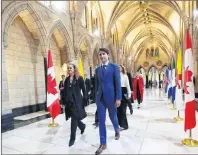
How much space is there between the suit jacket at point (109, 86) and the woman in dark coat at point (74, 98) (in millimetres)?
487

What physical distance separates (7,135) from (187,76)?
12.6ft

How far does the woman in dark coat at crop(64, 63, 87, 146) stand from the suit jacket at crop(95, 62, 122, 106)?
487mm

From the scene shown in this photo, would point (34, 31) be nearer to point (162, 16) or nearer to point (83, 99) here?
point (83, 99)

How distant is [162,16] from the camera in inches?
795

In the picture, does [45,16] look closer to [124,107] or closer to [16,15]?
[16,15]

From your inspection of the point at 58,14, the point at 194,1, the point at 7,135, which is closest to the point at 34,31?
the point at 58,14

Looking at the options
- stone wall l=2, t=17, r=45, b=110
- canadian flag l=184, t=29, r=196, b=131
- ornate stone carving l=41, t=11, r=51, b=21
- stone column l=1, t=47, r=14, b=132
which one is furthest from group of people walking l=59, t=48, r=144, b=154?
ornate stone carving l=41, t=11, r=51, b=21

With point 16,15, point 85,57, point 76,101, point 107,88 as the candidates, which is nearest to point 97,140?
point 76,101

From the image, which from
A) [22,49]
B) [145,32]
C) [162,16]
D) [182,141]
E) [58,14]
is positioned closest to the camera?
[182,141]

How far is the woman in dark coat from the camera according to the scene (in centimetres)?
345

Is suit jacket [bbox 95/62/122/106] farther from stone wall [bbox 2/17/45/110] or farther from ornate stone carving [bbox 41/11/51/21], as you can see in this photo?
ornate stone carving [bbox 41/11/51/21]

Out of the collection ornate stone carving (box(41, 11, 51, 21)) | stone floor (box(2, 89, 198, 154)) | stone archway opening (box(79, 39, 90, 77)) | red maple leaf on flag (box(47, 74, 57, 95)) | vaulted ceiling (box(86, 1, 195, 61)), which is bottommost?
stone floor (box(2, 89, 198, 154))

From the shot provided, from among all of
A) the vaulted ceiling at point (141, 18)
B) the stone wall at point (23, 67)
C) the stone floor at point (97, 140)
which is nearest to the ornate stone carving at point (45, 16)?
the stone wall at point (23, 67)

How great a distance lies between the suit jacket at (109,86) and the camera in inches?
124
